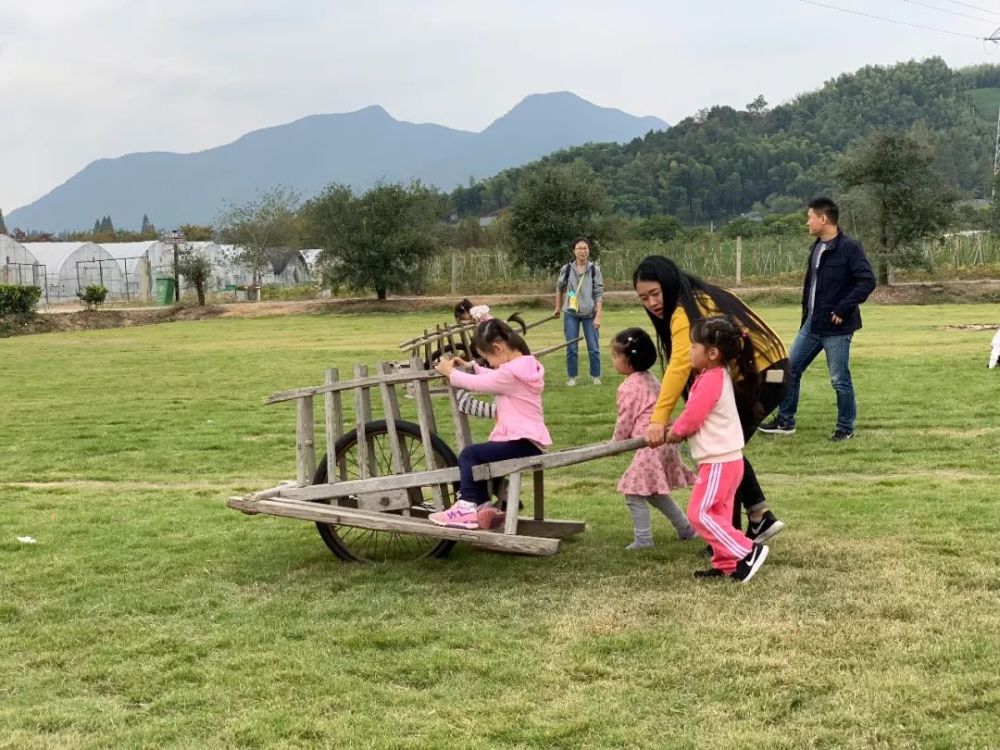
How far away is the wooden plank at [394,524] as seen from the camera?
5332 millimetres

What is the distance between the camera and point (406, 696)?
12.8ft

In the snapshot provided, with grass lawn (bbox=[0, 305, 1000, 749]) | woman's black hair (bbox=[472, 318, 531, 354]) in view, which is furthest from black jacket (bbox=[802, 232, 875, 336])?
woman's black hair (bbox=[472, 318, 531, 354])

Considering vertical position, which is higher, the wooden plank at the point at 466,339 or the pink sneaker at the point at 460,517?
the wooden plank at the point at 466,339

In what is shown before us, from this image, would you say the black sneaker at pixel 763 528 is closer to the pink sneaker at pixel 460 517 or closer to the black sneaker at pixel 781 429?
the pink sneaker at pixel 460 517

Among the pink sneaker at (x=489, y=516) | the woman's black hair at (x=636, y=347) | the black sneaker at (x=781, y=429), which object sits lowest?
the black sneaker at (x=781, y=429)

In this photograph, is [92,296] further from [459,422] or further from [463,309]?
[459,422]

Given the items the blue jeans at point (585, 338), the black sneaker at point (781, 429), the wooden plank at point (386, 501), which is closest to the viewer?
the wooden plank at point (386, 501)

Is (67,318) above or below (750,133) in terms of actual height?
below

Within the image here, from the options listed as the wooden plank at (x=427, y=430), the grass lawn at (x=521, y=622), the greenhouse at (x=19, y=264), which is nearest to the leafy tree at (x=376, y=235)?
the greenhouse at (x=19, y=264)

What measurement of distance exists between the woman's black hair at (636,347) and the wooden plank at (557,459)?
0.60 metres

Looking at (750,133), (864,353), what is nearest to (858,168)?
(864,353)

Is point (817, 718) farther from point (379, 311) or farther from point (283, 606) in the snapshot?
point (379, 311)

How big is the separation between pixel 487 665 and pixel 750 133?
104 meters

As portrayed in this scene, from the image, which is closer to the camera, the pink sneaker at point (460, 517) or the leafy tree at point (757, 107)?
the pink sneaker at point (460, 517)
